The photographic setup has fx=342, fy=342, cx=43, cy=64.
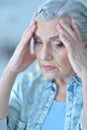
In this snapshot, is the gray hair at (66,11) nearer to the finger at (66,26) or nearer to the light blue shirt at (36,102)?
the finger at (66,26)

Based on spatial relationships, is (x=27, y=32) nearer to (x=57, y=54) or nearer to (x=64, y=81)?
(x=57, y=54)

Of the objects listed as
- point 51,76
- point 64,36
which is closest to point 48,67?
point 51,76

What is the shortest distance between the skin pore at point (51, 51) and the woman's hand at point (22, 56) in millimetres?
46

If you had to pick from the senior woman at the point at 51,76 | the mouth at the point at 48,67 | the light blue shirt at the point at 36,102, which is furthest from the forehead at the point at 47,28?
the light blue shirt at the point at 36,102

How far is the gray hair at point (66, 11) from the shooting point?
133 cm

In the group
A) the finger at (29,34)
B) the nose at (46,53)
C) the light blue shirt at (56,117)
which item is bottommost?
the light blue shirt at (56,117)

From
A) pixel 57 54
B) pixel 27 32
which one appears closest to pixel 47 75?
pixel 57 54

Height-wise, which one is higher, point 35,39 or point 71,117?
point 35,39

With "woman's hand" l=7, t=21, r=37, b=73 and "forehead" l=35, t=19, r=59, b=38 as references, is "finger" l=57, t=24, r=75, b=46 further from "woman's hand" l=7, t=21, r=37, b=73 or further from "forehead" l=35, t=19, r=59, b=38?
"woman's hand" l=7, t=21, r=37, b=73

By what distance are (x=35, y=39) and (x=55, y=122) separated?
1.16ft

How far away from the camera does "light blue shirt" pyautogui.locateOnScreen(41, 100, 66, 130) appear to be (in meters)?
1.41

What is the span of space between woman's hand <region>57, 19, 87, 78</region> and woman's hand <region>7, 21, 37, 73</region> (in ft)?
0.48

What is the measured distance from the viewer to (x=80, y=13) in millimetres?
1343

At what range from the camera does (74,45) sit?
1.32 metres
